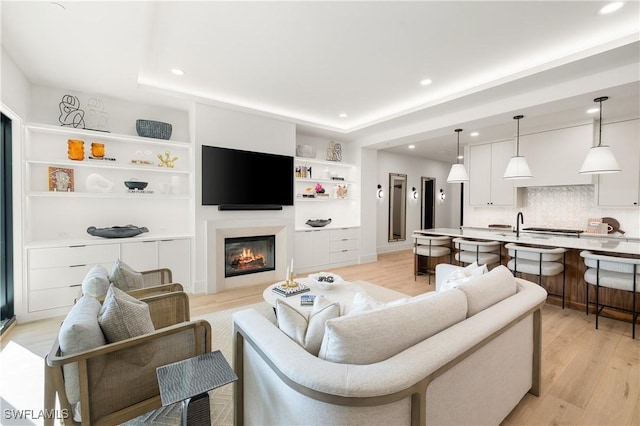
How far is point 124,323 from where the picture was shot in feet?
4.84

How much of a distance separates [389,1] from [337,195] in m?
4.25

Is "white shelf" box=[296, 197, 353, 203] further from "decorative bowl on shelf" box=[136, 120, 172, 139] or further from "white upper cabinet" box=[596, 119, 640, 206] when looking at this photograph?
"white upper cabinet" box=[596, 119, 640, 206]

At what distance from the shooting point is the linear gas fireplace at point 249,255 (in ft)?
14.8

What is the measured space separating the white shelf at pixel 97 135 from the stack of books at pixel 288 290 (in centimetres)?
266

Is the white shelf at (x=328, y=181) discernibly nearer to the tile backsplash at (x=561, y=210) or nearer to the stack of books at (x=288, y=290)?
the stack of books at (x=288, y=290)

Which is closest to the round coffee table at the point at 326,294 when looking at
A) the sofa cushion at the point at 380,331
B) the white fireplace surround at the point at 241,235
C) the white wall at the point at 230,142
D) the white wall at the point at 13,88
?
the sofa cushion at the point at 380,331

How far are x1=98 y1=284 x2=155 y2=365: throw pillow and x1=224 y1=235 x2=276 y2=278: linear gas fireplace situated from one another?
2.91m

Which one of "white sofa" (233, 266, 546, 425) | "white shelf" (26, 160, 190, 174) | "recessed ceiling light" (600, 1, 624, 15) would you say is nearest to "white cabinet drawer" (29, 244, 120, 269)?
"white shelf" (26, 160, 190, 174)

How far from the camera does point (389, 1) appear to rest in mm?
2188

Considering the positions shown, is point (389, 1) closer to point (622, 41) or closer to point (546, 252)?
point (622, 41)

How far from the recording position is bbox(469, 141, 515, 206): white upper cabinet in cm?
580

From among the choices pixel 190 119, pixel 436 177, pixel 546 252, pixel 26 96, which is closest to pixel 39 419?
pixel 26 96

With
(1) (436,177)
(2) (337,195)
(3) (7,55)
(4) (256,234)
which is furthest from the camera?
(1) (436,177)

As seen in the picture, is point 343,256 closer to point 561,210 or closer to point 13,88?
point 561,210
